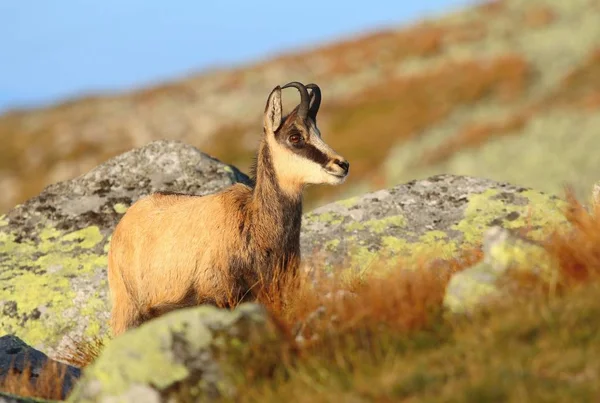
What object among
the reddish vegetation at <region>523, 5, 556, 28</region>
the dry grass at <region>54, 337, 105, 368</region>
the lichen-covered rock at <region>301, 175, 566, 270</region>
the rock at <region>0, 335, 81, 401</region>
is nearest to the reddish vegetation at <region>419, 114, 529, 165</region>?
the reddish vegetation at <region>523, 5, 556, 28</region>

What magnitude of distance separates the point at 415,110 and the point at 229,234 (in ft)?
147

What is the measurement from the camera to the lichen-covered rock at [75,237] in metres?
12.8

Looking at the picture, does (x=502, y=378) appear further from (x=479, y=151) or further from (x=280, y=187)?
(x=479, y=151)

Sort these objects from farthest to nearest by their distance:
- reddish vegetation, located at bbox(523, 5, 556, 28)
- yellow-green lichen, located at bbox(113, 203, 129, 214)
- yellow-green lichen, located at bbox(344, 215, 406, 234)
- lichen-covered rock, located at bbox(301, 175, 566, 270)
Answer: reddish vegetation, located at bbox(523, 5, 556, 28), yellow-green lichen, located at bbox(113, 203, 129, 214), yellow-green lichen, located at bbox(344, 215, 406, 234), lichen-covered rock, located at bbox(301, 175, 566, 270)

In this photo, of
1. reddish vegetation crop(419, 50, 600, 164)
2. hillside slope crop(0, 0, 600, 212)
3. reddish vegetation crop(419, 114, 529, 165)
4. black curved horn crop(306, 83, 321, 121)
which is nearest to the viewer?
black curved horn crop(306, 83, 321, 121)

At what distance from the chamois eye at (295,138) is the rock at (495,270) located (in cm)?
400

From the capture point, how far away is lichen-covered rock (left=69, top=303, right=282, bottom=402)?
6.36 m

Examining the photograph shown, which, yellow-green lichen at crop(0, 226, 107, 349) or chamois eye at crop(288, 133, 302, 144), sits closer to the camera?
chamois eye at crop(288, 133, 302, 144)

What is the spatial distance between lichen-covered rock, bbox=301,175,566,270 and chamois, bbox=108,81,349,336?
1932 millimetres

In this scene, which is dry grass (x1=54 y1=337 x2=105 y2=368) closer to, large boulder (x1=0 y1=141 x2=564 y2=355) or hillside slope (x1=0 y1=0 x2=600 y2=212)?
large boulder (x1=0 y1=141 x2=564 y2=355)

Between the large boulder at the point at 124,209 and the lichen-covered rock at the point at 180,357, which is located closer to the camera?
the lichen-covered rock at the point at 180,357

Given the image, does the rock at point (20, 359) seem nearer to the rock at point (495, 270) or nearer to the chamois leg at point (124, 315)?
the chamois leg at point (124, 315)

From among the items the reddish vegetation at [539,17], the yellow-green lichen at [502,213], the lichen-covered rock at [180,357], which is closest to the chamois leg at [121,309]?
the lichen-covered rock at [180,357]

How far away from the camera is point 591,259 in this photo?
7340mm
